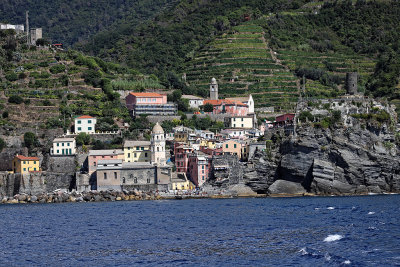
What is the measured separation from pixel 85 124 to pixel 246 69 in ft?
120

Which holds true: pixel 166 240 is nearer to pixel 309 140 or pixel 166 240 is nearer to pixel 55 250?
pixel 55 250

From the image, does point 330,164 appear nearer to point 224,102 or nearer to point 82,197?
point 82,197

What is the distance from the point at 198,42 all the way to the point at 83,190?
66.7 meters

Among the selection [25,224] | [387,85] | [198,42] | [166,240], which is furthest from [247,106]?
[166,240]

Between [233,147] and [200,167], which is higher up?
[233,147]

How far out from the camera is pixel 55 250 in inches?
1961

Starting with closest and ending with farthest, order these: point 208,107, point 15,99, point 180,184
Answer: point 180,184 < point 15,99 < point 208,107

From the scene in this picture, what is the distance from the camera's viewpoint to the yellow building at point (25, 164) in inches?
3743

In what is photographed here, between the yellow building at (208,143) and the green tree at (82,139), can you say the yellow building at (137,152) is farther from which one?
the yellow building at (208,143)

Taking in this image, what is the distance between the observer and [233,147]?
322 ft

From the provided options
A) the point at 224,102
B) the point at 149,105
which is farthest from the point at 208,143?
the point at 224,102

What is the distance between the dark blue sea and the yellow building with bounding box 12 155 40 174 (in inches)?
611

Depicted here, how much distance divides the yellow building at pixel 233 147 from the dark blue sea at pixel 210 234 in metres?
18.0

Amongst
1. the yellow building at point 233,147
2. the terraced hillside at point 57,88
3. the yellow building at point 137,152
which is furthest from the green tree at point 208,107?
the yellow building at point 137,152
